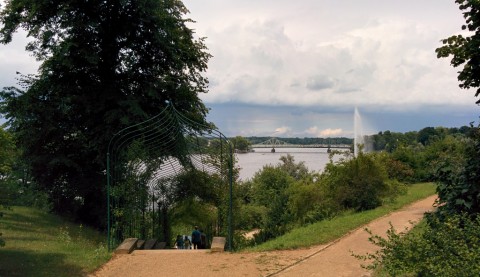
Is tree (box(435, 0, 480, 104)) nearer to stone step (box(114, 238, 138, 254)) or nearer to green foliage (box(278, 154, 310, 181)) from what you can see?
stone step (box(114, 238, 138, 254))

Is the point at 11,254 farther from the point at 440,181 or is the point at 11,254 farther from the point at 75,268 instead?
A: the point at 440,181

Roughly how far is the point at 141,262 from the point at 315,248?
14.3 ft

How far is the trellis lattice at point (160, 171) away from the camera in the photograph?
1490 cm

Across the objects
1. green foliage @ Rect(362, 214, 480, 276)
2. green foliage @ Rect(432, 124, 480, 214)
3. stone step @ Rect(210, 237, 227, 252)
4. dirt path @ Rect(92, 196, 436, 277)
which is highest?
green foliage @ Rect(432, 124, 480, 214)

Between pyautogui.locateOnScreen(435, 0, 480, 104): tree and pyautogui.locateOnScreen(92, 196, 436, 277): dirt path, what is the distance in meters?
3.20

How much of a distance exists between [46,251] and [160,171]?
5385mm

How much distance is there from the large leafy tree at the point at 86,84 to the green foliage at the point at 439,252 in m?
13.6

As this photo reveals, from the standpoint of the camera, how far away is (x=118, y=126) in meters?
19.8

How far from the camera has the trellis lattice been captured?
14.9 m

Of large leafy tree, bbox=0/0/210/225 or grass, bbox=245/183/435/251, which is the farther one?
large leafy tree, bbox=0/0/210/225

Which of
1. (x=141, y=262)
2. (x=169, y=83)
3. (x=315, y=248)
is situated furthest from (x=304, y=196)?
(x=141, y=262)

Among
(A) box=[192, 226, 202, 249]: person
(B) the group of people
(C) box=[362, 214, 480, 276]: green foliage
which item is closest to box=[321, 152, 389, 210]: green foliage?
(B) the group of people

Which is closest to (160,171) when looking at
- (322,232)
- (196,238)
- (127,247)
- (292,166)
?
(196,238)

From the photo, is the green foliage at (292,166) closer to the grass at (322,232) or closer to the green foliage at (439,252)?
the grass at (322,232)
